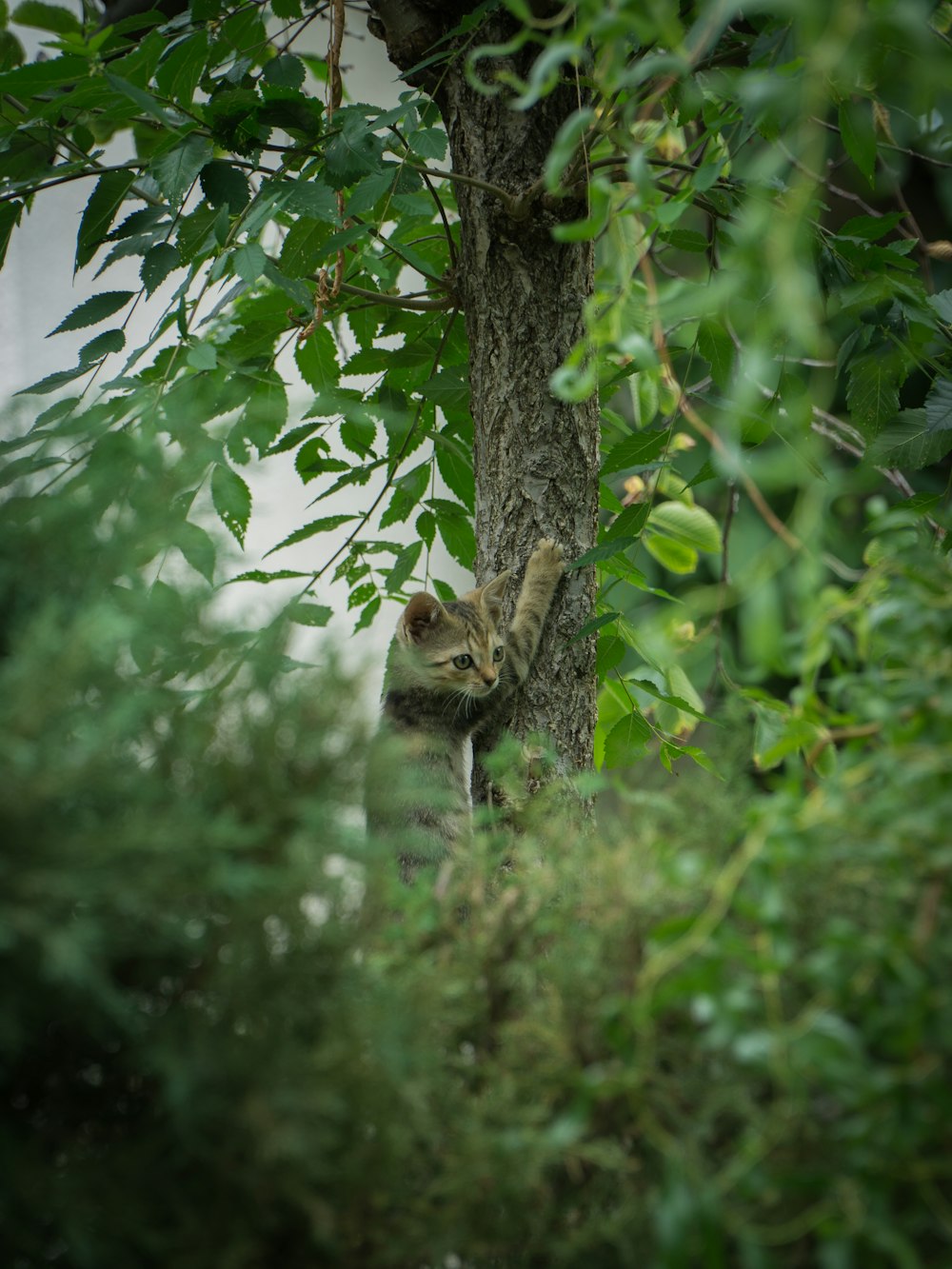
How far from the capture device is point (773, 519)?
20.8 inches

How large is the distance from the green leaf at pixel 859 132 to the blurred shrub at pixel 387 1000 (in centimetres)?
63

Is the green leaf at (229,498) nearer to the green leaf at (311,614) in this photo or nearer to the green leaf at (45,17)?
the green leaf at (311,614)

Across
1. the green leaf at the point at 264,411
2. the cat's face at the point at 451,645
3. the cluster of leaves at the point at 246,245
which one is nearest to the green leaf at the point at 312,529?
the cluster of leaves at the point at 246,245

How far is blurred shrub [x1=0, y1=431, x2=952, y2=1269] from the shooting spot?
44cm

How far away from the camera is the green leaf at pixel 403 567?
123 centimetres

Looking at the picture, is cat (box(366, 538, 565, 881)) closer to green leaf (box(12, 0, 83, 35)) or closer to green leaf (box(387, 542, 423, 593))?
green leaf (box(387, 542, 423, 593))

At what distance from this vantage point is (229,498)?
96 centimetres

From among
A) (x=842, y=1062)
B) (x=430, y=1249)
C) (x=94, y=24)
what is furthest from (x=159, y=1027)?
(x=94, y=24)

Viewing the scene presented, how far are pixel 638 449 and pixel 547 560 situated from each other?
154 millimetres

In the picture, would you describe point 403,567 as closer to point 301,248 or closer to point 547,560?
point 547,560

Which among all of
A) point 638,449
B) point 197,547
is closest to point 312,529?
point 638,449

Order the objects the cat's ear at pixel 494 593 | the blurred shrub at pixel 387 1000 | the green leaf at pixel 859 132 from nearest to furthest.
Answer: the blurred shrub at pixel 387 1000 → the green leaf at pixel 859 132 → the cat's ear at pixel 494 593

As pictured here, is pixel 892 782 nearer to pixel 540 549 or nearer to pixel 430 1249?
pixel 430 1249

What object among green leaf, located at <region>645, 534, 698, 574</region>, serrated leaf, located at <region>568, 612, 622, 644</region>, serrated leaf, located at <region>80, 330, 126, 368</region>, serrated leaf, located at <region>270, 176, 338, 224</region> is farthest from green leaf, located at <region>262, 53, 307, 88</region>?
green leaf, located at <region>645, 534, 698, 574</region>
